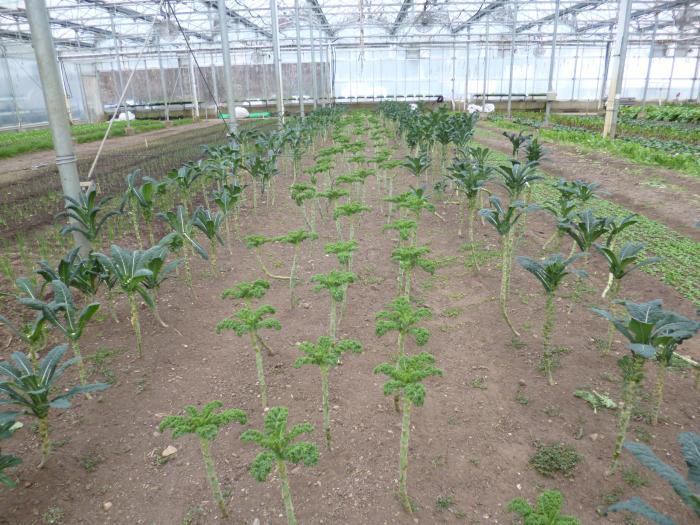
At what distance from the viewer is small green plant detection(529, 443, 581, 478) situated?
2.45 meters

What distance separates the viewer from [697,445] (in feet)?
5.64

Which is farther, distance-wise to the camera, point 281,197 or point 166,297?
point 281,197

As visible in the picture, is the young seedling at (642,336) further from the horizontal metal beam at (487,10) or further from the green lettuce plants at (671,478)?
the horizontal metal beam at (487,10)

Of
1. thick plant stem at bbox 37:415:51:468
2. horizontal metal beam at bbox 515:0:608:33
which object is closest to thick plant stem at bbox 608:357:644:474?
thick plant stem at bbox 37:415:51:468

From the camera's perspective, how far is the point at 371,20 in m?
29.6

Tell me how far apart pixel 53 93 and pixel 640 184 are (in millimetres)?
8851

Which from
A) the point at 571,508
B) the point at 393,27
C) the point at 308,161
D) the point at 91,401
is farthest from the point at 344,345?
the point at 393,27

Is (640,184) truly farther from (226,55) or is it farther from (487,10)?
(487,10)

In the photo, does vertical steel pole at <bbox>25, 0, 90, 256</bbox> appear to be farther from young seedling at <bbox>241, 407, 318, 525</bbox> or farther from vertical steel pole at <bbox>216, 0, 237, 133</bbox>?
vertical steel pole at <bbox>216, 0, 237, 133</bbox>

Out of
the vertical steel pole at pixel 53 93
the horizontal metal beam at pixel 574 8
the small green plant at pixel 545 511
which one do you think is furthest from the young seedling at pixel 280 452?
the horizontal metal beam at pixel 574 8

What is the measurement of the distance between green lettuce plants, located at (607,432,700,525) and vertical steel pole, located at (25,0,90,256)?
4420mm

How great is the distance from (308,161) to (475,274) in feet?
28.1

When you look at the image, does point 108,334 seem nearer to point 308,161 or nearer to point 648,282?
point 648,282

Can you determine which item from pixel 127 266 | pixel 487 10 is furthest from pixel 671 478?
pixel 487 10
